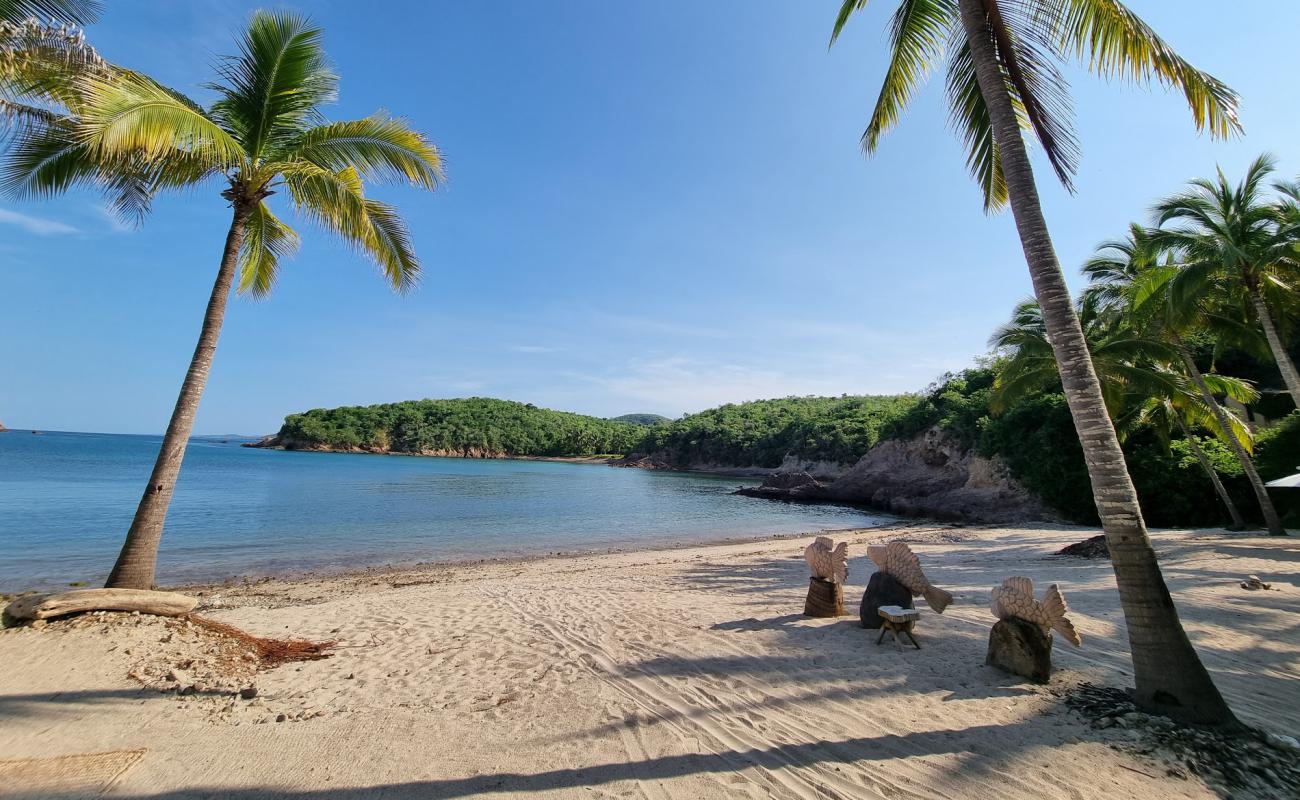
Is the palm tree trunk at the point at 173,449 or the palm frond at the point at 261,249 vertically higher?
the palm frond at the point at 261,249

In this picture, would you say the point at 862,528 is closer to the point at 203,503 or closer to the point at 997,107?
the point at 997,107

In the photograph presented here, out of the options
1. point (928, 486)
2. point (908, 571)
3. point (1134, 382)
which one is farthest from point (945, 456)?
point (908, 571)

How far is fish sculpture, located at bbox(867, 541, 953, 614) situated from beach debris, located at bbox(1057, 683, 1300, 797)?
2.26 metres

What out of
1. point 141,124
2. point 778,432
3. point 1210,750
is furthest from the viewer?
point 778,432

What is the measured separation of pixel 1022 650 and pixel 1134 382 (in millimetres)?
14289

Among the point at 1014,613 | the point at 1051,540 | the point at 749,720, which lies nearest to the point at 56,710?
the point at 749,720

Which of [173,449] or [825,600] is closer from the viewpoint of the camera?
[173,449]

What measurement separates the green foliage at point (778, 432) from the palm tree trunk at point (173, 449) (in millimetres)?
44815

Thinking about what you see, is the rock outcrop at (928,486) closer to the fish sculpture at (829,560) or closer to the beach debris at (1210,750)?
the fish sculpture at (829,560)

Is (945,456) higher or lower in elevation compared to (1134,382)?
lower

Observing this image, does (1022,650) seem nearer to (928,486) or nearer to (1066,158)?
(1066,158)

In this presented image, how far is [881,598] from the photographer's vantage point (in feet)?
20.5

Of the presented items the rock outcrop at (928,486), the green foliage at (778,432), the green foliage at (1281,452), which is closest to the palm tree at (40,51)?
the green foliage at (1281,452)

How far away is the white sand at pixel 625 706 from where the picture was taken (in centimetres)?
325
